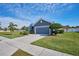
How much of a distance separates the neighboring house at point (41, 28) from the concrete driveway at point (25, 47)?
73 millimetres

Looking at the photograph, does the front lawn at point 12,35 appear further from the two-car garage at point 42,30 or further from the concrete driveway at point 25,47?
the two-car garage at point 42,30

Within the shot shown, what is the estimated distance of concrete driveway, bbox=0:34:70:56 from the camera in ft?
9.59

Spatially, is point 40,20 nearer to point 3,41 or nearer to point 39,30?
point 39,30

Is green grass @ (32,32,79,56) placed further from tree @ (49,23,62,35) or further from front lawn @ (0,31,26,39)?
front lawn @ (0,31,26,39)

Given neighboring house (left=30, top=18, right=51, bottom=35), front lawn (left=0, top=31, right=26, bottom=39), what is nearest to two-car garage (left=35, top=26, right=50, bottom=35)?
neighboring house (left=30, top=18, right=51, bottom=35)

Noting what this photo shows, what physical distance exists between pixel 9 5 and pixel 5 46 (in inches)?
23.2

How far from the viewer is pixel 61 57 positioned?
2.91 metres

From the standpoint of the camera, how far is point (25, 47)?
3.00 metres

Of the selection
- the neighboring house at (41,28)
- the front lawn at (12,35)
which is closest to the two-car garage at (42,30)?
the neighboring house at (41,28)

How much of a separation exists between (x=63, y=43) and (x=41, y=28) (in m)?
0.38

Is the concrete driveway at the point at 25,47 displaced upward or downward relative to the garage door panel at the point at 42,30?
downward

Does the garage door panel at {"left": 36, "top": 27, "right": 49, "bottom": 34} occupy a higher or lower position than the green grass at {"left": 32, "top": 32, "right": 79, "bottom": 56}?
higher

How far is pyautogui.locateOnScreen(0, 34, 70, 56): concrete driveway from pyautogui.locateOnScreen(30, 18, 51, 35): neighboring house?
2.9 inches

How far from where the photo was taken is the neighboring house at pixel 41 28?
299cm
